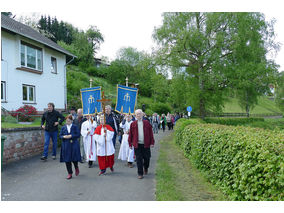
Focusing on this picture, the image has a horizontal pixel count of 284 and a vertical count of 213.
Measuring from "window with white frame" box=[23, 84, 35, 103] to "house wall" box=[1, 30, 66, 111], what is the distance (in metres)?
0.27

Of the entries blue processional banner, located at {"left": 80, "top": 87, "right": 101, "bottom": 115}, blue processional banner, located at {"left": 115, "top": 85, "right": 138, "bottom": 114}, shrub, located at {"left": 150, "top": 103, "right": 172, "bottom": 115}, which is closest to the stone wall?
blue processional banner, located at {"left": 80, "top": 87, "right": 101, "bottom": 115}

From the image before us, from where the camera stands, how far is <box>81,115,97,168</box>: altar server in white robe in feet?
28.9

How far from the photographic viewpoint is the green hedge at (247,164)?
161 inches

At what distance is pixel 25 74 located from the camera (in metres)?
19.8

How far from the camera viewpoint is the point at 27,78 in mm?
20016

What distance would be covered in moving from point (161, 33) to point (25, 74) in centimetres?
1366

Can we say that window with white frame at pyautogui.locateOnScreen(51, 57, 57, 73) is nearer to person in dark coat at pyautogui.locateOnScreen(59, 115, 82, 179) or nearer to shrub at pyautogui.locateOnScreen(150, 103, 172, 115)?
person in dark coat at pyautogui.locateOnScreen(59, 115, 82, 179)

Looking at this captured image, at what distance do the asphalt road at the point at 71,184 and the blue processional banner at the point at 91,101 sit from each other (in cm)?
203

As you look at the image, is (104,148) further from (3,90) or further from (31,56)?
(31,56)

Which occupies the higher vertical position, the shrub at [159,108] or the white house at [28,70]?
the white house at [28,70]

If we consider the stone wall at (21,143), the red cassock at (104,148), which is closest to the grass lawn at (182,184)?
the red cassock at (104,148)

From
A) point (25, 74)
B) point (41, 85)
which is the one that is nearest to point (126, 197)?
point (25, 74)

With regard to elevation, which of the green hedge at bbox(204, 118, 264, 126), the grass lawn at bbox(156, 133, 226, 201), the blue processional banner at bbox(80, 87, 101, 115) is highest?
the blue processional banner at bbox(80, 87, 101, 115)

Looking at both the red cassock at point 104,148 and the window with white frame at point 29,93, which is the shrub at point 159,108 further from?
the red cassock at point 104,148
